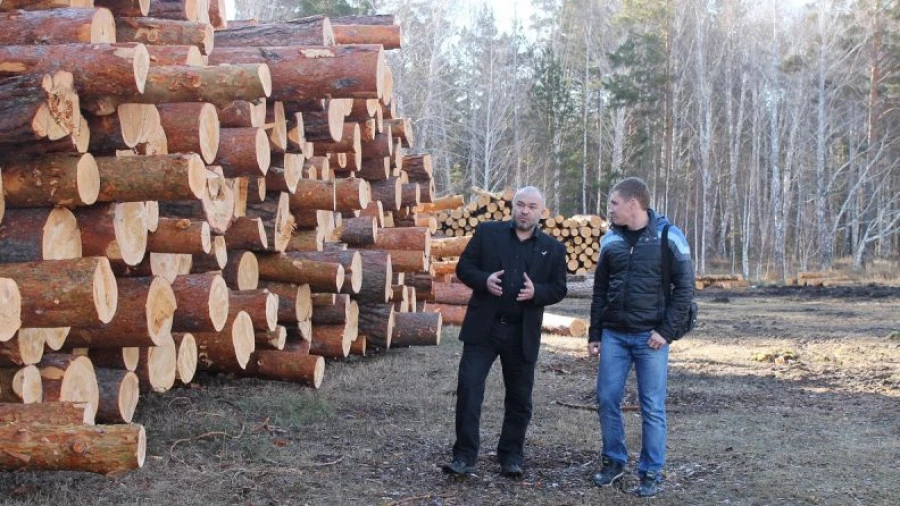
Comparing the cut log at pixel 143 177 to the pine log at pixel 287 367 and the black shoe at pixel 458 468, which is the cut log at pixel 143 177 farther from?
the pine log at pixel 287 367

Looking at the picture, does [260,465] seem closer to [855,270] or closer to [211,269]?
[211,269]

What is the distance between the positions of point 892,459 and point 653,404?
2065 millimetres

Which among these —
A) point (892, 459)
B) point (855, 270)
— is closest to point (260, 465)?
point (892, 459)

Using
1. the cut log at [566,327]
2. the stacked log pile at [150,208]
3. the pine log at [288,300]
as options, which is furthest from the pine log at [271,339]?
the cut log at [566,327]

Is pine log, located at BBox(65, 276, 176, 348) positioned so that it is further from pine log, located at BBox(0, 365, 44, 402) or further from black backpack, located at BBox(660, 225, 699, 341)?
black backpack, located at BBox(660, 225, 699, 341)

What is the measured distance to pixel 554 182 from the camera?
44000 mm

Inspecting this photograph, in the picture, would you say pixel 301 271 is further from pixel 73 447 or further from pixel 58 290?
pixel 73 447

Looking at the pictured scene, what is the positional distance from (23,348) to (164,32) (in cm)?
273

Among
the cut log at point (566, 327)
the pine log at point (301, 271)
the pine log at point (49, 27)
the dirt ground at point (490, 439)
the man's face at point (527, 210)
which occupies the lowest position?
the cut log at point (566, 327)

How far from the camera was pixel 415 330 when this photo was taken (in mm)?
11586

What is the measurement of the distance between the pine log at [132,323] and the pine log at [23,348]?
0.42 meters

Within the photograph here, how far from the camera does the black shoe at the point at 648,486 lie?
19.3ft

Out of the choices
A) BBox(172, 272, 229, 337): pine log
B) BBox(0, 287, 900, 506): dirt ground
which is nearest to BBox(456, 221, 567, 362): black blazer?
BBox(0, 287, 900, 506): dirt ground

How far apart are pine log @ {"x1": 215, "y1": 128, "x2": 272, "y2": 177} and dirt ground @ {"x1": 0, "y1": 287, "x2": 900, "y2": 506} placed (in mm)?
1858
